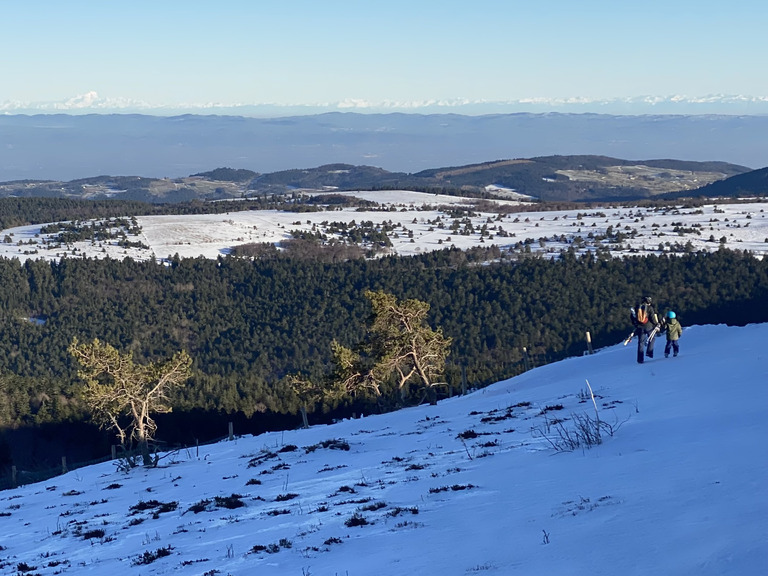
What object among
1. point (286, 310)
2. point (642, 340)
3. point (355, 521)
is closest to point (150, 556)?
point (355, 521)

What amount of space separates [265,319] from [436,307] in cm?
1830

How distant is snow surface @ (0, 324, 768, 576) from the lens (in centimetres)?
963

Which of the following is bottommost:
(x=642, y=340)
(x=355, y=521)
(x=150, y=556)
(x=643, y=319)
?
(x=150, y=556)

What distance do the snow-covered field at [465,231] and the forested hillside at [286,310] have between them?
7970 mm

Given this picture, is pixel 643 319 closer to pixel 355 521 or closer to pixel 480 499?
pixel 480 499

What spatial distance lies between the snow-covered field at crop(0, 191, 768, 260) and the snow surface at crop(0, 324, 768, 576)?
248 ft

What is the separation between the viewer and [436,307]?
277 feet

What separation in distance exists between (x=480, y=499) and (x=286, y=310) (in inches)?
3126

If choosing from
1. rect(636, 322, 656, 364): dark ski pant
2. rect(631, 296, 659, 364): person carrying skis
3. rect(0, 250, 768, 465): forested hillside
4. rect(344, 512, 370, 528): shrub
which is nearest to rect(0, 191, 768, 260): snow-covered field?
rect(0, 250, 768, 465): forested hillside

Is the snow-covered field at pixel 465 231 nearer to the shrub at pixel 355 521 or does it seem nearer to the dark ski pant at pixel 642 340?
the dark ski pant at pixel 642 340

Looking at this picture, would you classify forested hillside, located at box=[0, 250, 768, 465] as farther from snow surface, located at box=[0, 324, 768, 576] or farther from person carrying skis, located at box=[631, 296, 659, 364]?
snow surface, located at box=[0, 324, 768, 576]

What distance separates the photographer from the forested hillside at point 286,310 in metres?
62.5

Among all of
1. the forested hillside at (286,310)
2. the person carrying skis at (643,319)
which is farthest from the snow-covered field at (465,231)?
the person carrying skis at (643,319)

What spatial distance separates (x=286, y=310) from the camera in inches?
3595
